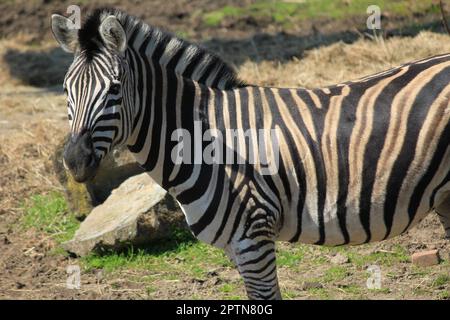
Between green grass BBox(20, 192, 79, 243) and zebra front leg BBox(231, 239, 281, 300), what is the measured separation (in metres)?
3.80

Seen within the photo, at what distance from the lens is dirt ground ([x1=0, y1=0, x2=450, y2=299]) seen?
786 cm

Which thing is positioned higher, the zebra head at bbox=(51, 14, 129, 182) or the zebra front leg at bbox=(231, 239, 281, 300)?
the zebra head at bbox=(51, 14, 129, 182)

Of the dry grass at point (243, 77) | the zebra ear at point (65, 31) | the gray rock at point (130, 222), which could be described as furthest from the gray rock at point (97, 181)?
the zebra ear at point (65, 31)

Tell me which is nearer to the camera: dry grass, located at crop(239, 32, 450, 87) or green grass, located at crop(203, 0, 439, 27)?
dry grass, located at crop(239, 32, 450, 87)

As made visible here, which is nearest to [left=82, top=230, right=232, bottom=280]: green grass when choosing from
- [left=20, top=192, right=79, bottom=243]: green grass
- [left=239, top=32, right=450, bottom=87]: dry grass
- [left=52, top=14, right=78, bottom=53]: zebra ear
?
[left=20, top=192, right=79, bottom=243]: green grass

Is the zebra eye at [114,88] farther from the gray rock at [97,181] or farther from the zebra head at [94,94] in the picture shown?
the gray rock at [97,181]

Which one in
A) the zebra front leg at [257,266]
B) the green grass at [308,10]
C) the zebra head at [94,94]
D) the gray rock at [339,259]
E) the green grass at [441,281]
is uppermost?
the green grass at [308,10]

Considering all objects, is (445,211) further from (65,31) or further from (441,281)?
(65,31)

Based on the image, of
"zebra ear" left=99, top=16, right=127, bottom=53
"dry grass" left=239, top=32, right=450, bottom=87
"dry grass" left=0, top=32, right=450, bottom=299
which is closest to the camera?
"zebra ear" left=99, top=16, right=127, bottom=53

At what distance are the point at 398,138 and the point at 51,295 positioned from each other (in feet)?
12.4

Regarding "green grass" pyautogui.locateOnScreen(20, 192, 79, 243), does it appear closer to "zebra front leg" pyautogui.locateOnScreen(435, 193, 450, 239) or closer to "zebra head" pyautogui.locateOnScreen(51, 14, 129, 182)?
"zebra head" pyautogui.locateOnScreen(51, 14, 129, 182)

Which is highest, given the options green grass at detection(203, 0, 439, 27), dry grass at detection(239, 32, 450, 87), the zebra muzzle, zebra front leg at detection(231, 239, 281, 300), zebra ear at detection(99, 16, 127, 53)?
green grass at detection(203, 0, 439, 27)

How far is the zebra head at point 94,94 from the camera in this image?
17.9 feet

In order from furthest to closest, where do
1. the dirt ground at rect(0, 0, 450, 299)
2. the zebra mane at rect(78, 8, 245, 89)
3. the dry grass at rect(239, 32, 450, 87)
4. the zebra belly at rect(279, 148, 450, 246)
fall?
the dry grass at rect(239, 32, 450, 87)
the dirt ground at rect(0, 0, 450, 299)
the zebra belly at rect(279, 148, 450, 246)
the zebra mane at rect(78, 8, 245, 89)
